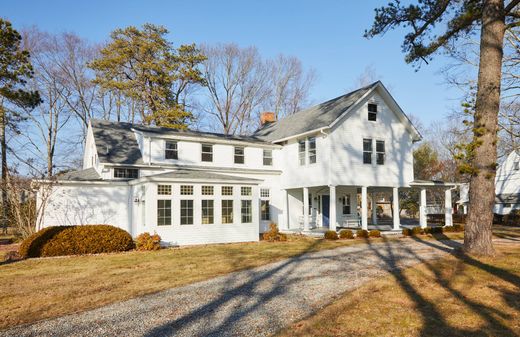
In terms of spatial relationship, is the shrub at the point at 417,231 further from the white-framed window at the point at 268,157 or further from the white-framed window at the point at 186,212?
the white-framed window at the point at 186,212

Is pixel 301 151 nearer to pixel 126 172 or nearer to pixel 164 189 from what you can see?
pixel 164 189

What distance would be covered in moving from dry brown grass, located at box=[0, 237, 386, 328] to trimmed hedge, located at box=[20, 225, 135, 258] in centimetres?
77

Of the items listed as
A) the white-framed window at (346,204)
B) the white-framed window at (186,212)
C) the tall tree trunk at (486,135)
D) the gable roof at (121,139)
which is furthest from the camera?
the white-framed window at (346,204)

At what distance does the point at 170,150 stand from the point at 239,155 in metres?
4.41

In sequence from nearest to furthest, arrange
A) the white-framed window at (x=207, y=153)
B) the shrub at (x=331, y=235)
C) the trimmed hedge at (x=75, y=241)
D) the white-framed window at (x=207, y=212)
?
1. the trimmed hedge at (x=75, y=241)
2. the white-framed window at (x=207, y=212)
3. the shrub at (x=331, y=235)
4. the white-framed window at (x=207, y=153)

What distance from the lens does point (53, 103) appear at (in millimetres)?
35406

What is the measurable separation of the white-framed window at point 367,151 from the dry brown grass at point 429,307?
1280 centimetres

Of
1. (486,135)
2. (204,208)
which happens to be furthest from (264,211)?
(486,135)

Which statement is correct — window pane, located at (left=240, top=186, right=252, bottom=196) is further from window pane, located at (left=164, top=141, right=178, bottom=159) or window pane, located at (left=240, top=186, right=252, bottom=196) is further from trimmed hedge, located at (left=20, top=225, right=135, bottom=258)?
trimmed hedge, located at (left=20, top=225, right=135, bottom=258)

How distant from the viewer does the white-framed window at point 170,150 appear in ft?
72.5

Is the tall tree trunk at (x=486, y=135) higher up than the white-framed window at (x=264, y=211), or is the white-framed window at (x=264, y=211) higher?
the tall tree trunk at (x=486, y=135)

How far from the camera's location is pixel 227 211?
19.8m

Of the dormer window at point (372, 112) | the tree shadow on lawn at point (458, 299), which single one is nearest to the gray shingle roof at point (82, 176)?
the tree shadow on lawn at point (458, 299)

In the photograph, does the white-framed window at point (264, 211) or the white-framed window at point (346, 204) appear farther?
the white-framed window at point (346, 204)
